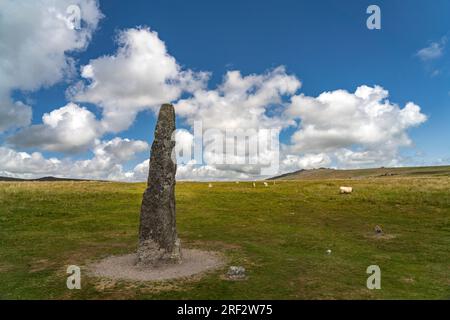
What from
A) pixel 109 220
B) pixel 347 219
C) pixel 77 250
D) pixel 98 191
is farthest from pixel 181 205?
pixel 77 250

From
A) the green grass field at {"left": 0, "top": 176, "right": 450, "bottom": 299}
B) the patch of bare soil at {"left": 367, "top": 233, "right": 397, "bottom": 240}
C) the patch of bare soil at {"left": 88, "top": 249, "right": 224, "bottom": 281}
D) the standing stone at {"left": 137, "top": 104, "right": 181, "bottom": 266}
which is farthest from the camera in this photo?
the patch of bare soil at {"left": 367, "top": 233, "right": 397, "bottom": 240}

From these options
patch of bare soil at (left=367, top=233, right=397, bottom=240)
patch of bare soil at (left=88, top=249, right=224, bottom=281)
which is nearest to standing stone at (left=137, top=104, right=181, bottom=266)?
patch of bare soil at (left=88, top=249, right=224, bottom=281)

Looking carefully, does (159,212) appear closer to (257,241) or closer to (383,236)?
(257,241)

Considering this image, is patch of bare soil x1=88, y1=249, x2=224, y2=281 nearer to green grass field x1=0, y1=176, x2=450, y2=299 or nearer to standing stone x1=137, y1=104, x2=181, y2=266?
standing stone x1=137, y1=104, x2=181, y2=266

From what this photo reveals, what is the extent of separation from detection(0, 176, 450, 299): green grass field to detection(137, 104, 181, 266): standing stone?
2.88 metres

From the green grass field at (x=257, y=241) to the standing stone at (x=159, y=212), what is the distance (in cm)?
288

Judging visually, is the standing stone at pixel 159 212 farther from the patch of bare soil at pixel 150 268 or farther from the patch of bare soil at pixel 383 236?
the patch of bare soil at pixel 383 236

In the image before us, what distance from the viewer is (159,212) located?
19.9m

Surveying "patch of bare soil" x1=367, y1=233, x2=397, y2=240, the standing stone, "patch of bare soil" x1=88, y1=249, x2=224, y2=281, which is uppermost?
the standing stone

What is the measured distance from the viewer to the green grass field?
16.2 meters

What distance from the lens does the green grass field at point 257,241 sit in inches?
639

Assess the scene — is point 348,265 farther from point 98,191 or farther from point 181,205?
point 98,191
